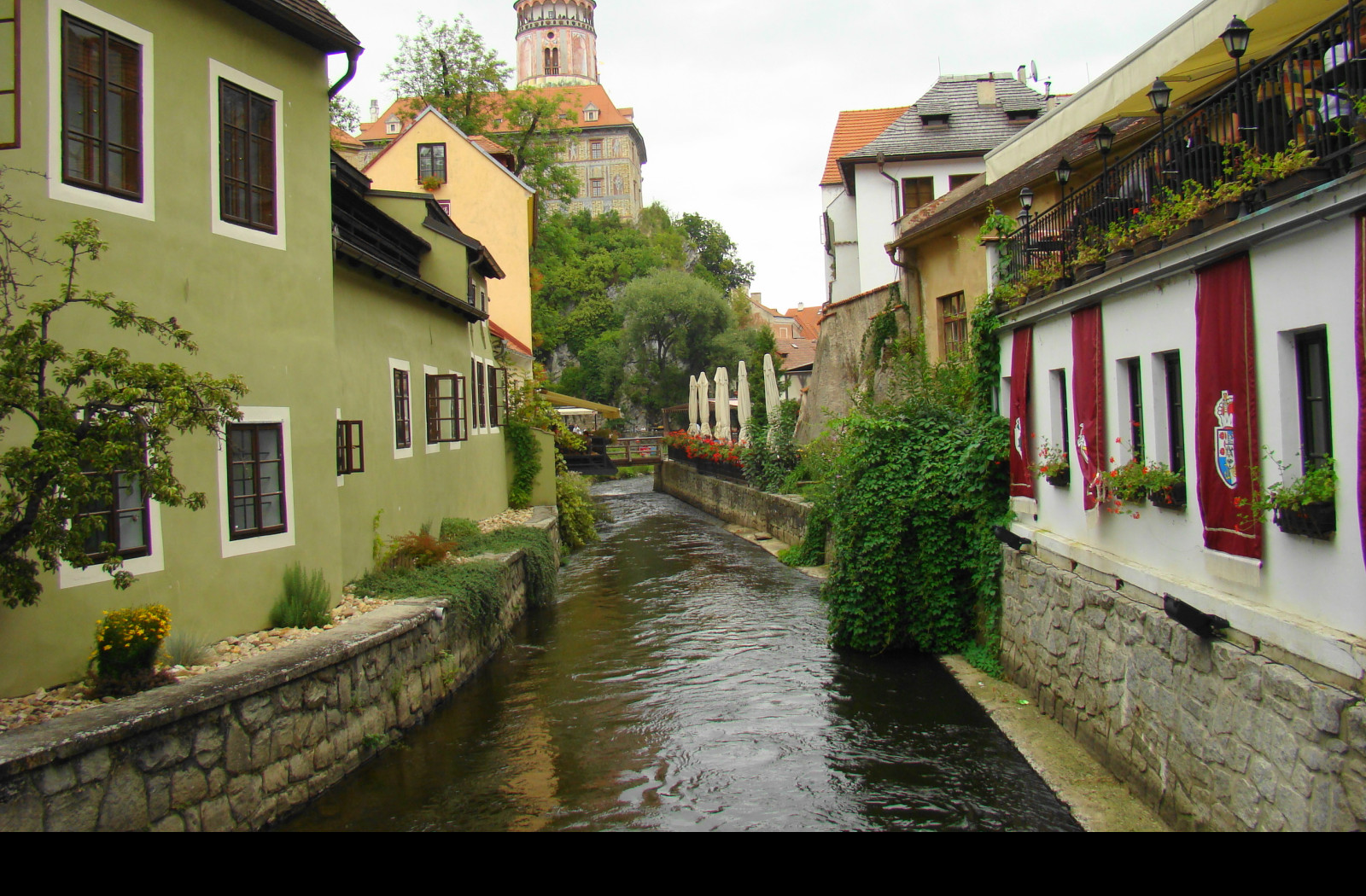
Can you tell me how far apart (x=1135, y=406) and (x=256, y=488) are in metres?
7.61

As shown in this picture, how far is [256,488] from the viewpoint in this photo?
8.72m

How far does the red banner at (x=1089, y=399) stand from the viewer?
26.7 ft

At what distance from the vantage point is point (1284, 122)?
18.1 feet

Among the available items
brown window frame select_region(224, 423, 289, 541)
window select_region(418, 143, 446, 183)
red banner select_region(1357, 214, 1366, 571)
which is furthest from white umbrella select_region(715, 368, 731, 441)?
red banner select_region(1357, 214, 1366, 571)

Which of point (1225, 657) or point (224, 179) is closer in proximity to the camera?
point (1225, 657)

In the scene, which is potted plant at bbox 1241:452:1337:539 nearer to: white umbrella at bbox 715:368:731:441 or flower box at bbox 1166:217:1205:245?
flower box at bbox 1166:217:1205:245

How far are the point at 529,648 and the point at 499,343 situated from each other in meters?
11.5

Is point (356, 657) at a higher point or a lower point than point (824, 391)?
lower

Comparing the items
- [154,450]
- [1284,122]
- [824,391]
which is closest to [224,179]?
[154,450]

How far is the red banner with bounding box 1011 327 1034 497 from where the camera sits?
10.0 metres

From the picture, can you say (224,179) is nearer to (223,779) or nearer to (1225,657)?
(223,779)

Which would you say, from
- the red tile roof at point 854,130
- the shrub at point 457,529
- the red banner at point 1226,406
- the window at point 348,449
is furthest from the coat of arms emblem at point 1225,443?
the red tile roof at point 854,130

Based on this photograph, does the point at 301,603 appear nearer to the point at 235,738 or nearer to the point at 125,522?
the point at 125,522
